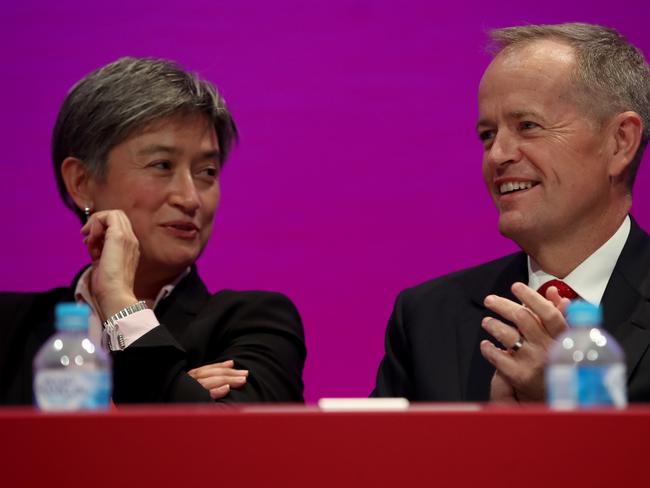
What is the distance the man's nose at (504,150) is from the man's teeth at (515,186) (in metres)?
0.05

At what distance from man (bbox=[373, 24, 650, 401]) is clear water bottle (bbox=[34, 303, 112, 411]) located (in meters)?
0.86

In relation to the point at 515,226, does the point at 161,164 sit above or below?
above

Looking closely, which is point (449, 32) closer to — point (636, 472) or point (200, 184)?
point (200, 184)

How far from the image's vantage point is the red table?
1.08m

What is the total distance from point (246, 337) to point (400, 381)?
381mm

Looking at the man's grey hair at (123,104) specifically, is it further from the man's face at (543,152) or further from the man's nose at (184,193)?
the man's face at (543,152)

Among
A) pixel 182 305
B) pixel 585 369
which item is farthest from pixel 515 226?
pixel 585 369

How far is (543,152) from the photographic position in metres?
2.32

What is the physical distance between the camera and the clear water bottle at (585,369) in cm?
136

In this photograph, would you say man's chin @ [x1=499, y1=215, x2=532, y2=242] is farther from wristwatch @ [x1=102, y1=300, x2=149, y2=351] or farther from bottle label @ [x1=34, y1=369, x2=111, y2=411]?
bottle label @ [x1=34, y1=369, x2=111, y2=411]

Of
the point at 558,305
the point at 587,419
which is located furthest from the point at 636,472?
the point at 558,305

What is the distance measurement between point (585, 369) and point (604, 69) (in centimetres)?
118

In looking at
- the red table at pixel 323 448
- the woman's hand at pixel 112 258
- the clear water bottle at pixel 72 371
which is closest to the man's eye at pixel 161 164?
the woman's hand at pixel 112 258

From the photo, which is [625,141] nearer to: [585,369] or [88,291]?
[585,369]
